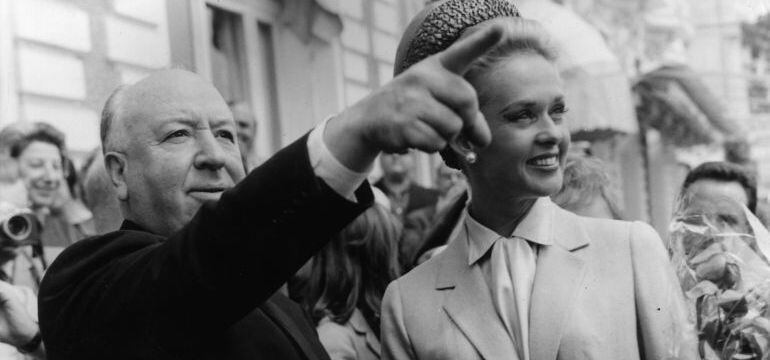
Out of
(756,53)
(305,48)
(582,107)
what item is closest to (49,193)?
(305,48)

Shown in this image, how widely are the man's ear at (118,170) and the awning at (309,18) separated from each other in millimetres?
5554

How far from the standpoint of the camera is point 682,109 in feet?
49.5

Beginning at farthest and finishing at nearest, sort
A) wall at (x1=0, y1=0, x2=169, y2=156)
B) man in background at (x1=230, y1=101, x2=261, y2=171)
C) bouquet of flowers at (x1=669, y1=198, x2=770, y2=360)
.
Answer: man in background at (x1=230, y1=101, x2=261, y2=171) → wall at (x1=0, y1=0, x2=169, y2=156) → bouquet of flowers at (x1=669, y1=198, x2=770, y2=360)

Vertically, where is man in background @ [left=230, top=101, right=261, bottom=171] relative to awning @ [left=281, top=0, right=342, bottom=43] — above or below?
below

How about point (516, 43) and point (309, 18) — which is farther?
point (309, 18)

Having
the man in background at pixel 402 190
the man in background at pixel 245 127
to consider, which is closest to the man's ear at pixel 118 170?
the man in background at pixel 245 127

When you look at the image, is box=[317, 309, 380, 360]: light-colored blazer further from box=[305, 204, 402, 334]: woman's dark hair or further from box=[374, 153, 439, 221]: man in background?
box=[374, 153, 439, 221]: man in background

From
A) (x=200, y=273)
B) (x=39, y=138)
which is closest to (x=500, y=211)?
(x=200, y=273)

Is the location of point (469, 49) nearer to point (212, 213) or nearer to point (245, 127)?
point (212, 213)

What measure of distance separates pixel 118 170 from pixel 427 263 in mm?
761

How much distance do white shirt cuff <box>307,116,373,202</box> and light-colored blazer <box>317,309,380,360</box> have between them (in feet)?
6.90

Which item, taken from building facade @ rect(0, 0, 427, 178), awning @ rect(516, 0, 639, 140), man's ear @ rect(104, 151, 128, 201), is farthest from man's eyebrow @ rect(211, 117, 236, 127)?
awning @ rect(516, 0, 639, 140)

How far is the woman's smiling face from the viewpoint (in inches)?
93.2

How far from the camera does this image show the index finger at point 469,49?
1478 millimetres
